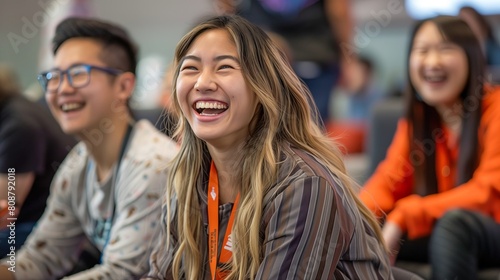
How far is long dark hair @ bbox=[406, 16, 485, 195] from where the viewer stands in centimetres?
225

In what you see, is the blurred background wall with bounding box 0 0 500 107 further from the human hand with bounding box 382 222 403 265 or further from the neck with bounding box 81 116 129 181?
the human hand with bounding box 382 222 403 265

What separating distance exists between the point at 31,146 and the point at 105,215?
438 mm

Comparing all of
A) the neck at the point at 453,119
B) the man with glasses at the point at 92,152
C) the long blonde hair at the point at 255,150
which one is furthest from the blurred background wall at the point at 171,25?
the long blonde hair at the point at 255,150

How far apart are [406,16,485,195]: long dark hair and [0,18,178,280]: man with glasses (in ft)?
2.76

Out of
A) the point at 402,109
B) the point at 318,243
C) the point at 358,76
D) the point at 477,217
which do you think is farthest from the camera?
the point at 358,76

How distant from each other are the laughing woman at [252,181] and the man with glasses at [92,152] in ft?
1.18

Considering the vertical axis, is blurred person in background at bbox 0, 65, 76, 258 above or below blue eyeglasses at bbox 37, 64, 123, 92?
below

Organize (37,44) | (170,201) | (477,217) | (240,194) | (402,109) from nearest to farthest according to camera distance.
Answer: (240,194) → (170,201) → (477,217) → (402,109) → (37,44)

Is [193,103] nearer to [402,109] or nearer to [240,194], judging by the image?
[240,194]

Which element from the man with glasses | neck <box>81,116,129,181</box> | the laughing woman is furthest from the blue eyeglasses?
the laughing woman

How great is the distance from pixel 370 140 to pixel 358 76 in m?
3.10

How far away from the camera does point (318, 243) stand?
133 cm

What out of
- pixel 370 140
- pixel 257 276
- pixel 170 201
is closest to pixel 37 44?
pixel 370 140

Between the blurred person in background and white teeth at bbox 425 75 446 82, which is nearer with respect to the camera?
the blurred person in background
